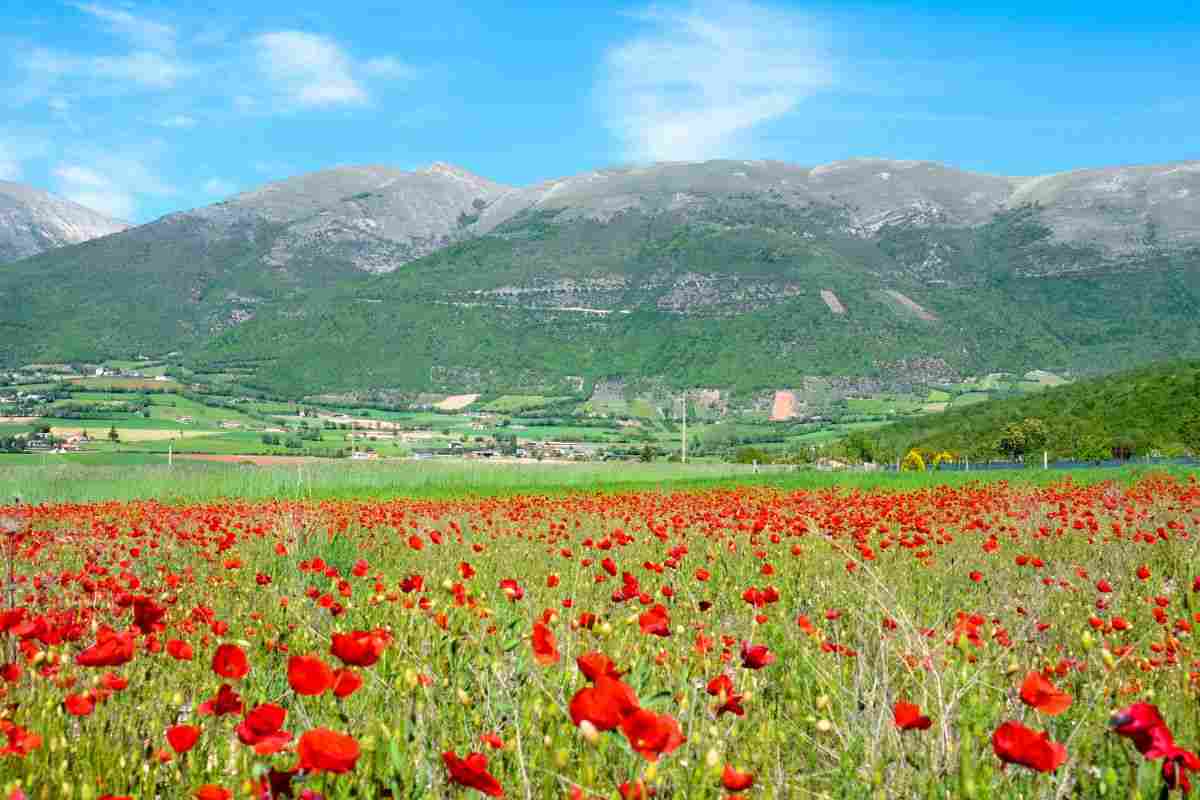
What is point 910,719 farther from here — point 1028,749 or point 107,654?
point 107,654

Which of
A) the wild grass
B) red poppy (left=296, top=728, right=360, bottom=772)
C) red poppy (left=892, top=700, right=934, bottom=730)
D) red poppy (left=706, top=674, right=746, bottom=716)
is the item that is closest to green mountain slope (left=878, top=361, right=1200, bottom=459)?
the wild grass

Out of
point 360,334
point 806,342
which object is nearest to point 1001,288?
point 806,342

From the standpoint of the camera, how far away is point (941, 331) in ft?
436

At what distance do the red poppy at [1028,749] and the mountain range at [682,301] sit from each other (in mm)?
119583

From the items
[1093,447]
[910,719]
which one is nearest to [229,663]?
[910,719]

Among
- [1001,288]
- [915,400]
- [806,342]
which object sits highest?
[1001,288]

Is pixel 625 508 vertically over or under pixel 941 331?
under

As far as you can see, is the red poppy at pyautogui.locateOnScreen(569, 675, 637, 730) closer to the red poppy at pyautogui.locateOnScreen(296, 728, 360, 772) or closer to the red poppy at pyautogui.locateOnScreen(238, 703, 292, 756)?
the red poppy at pyautogui.locateOnScreen(296, 728, 360, 772)

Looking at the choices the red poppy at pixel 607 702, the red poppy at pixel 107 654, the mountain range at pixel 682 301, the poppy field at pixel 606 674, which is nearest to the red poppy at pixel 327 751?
the poppy field at pixel 606 674

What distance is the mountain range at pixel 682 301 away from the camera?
423ft

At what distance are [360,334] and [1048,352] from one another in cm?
10441

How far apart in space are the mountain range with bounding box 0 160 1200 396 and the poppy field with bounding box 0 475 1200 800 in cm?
11485

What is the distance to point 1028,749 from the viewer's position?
144cm

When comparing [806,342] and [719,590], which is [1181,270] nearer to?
[806,342]
